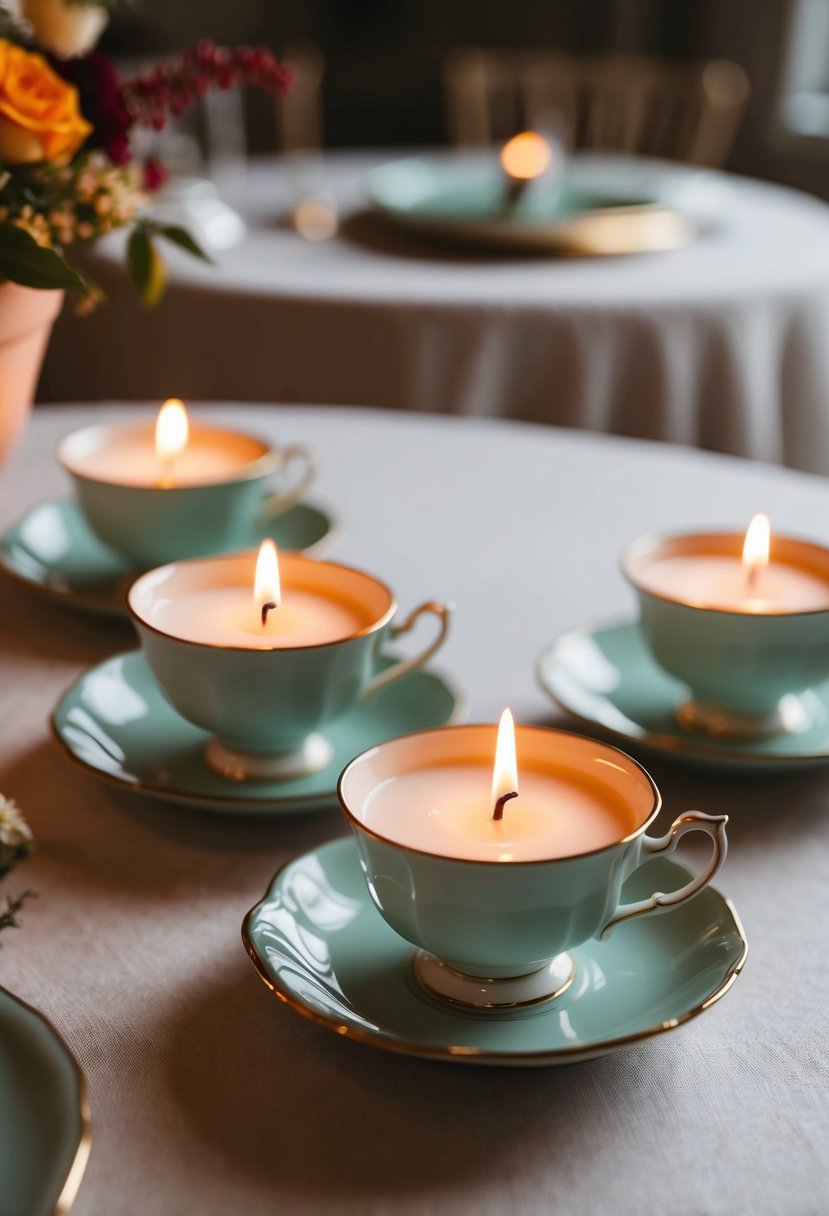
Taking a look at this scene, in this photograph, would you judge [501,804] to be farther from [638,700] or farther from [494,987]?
[638,700]

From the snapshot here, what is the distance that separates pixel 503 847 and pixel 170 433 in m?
0.44

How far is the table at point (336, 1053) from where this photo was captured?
395 millimetres

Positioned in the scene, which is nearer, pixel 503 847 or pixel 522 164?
pixel 503 847

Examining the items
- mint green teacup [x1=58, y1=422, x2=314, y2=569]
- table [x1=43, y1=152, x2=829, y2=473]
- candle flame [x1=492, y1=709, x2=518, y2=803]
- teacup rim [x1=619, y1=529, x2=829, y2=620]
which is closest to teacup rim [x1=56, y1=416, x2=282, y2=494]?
mint green teacup [x1=58, y1=422, x2=314, y2=569]

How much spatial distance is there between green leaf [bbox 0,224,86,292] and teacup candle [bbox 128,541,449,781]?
6.1 inches

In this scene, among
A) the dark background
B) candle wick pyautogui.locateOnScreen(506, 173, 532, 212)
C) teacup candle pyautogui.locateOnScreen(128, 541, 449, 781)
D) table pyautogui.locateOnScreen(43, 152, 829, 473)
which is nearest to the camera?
teacup candle pyautogui.locateOnScreen(128, 541, 449, 781)

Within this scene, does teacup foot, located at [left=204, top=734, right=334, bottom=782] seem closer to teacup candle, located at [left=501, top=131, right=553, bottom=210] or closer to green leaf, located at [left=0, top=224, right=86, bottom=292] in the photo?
green leaf, located at [left=0, top=224, right=86, bottom=292]

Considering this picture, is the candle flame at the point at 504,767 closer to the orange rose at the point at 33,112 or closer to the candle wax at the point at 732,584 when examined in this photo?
the candle wax at the point at 732,584

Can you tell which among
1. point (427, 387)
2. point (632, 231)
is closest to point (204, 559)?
point (427, 387)

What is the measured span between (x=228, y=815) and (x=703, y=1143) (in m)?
0.25

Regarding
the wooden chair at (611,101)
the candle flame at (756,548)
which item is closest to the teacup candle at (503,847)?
the candle flame at (756,548)

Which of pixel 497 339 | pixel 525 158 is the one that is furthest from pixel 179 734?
pixel 525 158

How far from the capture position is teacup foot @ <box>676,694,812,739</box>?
0.64 metres

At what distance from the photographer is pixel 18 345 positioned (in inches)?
30.4
